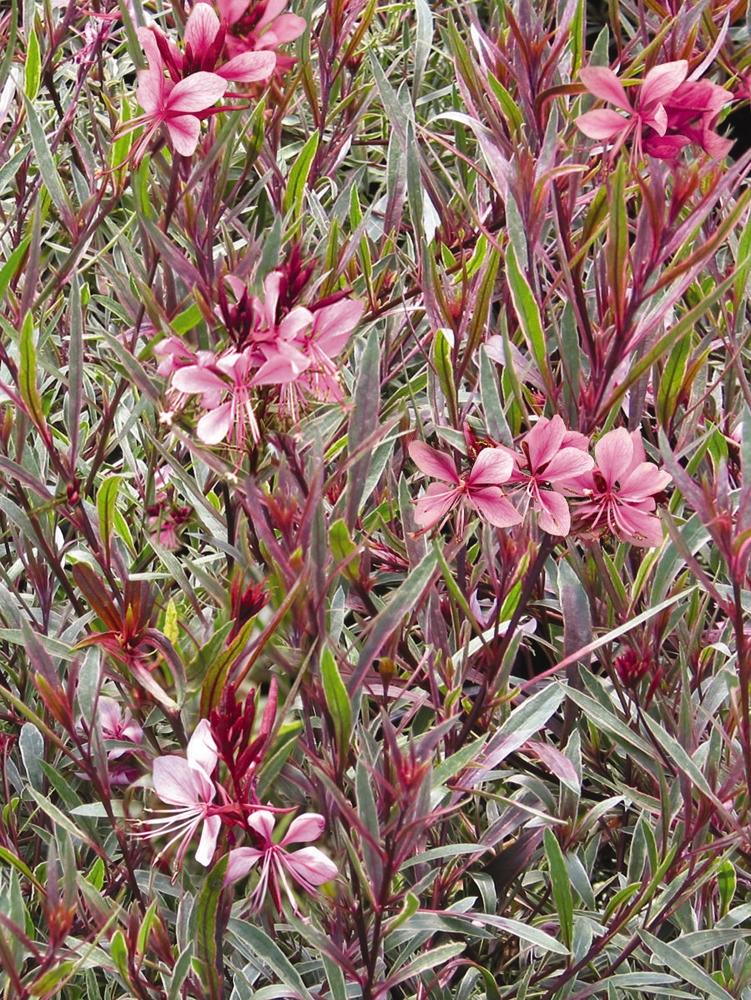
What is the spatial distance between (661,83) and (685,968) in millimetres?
631

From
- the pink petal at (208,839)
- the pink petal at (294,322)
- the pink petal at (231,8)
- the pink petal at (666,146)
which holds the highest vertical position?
the pink petal at (231,8)

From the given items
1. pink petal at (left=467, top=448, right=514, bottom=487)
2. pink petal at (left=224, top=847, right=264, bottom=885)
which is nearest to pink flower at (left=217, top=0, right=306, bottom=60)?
pink petal at (left=467, top=448, right=514, bottom=487)

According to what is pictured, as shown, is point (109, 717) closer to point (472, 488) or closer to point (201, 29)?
point (472, 488)

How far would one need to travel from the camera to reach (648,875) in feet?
2.92

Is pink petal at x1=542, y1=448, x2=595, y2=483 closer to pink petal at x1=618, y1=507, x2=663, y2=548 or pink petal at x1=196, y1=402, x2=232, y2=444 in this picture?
pink petal at x1=618, y1=507, x2=663, y2=548

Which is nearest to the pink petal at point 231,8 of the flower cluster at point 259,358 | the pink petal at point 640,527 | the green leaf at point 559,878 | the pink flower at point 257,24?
the pink flower at point 257,24

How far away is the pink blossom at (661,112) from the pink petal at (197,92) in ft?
0.80

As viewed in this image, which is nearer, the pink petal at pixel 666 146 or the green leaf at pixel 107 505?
the pink petal at pixel 666 146

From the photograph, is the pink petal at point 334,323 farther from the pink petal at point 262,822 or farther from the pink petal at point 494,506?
the pink petal at point 262,822

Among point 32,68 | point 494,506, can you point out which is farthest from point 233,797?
point 32,68

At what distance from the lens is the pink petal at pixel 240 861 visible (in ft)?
2.19

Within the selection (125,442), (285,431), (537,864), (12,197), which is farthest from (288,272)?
(12,197)

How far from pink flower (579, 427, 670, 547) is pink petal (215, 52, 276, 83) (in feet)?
1.12

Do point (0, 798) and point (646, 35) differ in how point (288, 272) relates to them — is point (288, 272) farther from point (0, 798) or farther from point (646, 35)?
point (646, 35)
